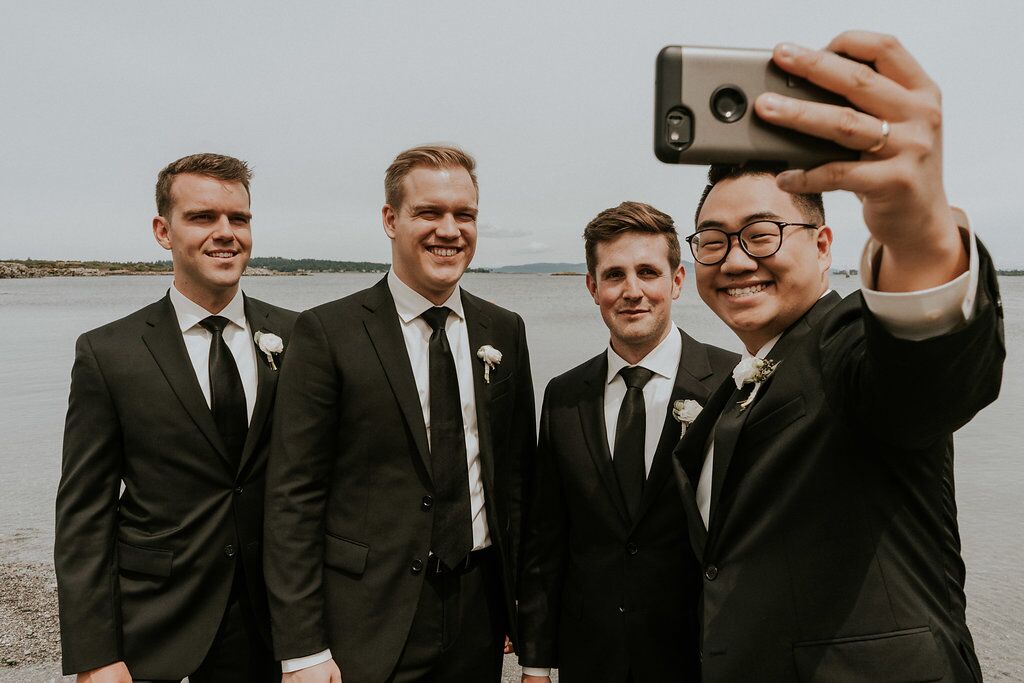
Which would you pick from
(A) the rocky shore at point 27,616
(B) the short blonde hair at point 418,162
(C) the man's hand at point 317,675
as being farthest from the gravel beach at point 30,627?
(B) the short blonde hair at point 418,162

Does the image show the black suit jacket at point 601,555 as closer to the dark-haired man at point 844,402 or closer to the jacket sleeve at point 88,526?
the dark-haired man at point 844,402

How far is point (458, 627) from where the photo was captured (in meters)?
3.06

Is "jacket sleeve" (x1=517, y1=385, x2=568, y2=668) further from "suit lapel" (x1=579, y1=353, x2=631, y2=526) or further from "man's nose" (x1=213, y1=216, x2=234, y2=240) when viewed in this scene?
"man's nose" (x1=213, y1=216, x2=234, y2=240)

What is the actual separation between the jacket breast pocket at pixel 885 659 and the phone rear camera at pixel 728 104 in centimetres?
157

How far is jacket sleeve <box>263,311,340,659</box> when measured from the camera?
279 centimetres

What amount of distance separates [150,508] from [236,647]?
89 cm

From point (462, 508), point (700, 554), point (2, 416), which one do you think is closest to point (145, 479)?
point (462, 508)

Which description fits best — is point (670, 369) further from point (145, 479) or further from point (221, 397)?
point (145, 479)

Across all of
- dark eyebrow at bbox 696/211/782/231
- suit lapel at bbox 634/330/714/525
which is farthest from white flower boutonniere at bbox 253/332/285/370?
dark eyebrow at bbox 696/211/782/231

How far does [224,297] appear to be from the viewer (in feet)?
11.6

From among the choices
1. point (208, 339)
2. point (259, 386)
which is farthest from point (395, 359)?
point (208, 339)

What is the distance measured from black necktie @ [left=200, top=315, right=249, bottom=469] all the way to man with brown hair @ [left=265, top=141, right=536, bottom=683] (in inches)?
18.5

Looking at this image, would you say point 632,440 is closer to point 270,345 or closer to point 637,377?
point 637,377

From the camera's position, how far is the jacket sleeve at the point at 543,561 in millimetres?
3291
